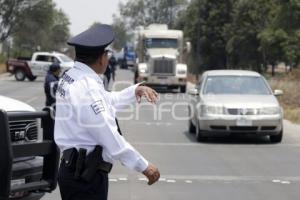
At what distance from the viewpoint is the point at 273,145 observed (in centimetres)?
1516

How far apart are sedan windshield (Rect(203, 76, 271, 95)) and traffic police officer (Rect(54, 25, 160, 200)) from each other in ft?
36.6

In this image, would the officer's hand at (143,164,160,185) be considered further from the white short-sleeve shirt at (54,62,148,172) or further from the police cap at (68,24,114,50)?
the police cap at (68,24,114,50)

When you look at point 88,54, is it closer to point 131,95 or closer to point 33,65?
point 131,95

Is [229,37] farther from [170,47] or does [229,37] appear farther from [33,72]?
[170,47]

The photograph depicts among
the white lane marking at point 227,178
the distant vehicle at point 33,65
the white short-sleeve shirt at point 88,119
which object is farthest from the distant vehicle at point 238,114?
the distant vehicle at point 33,65

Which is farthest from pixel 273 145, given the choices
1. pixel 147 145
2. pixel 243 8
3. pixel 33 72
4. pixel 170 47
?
pixel 243 8

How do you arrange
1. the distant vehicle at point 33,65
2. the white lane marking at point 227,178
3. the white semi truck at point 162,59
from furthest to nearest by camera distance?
the distant vehicle at point 33,65 < the white semi truck at point 162,59 < the white lane marking at point 227,178

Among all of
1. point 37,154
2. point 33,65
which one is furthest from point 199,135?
point 33,65

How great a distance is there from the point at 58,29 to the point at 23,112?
11621cm

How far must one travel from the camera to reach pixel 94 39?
16.1 feet

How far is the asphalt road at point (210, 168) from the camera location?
9594mm

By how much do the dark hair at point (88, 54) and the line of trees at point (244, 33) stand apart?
3628 cm

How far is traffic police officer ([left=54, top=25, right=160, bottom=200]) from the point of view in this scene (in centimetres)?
475

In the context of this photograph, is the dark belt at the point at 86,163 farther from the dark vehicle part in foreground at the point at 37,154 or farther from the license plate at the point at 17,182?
the license plate at the point at 17,182
